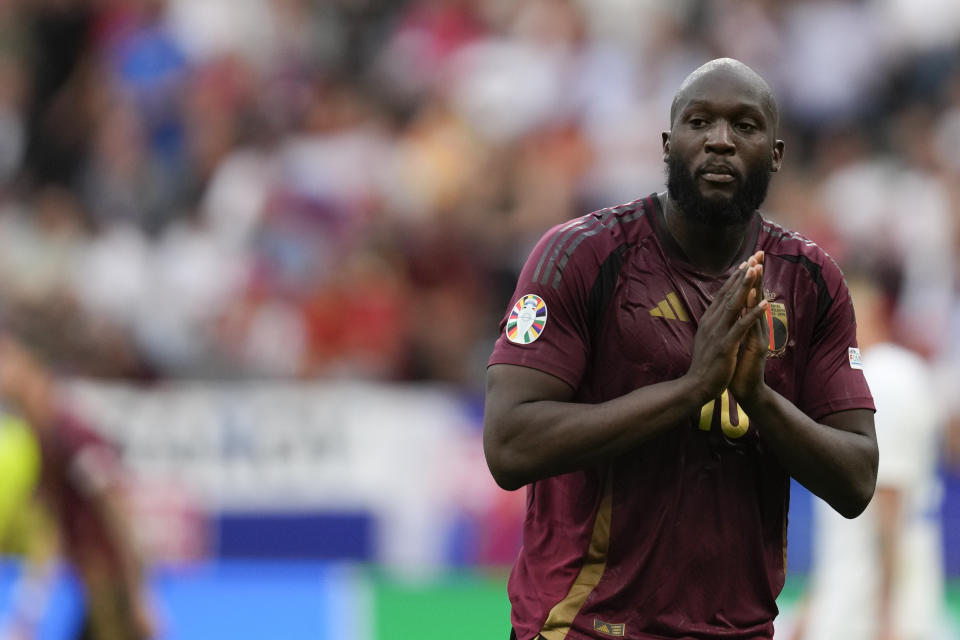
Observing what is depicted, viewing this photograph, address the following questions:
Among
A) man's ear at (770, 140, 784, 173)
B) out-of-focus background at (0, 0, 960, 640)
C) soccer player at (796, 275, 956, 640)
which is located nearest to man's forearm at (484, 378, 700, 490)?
man's ear at (770, 140, 784, 173)

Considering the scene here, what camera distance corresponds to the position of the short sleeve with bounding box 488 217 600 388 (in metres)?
3.84

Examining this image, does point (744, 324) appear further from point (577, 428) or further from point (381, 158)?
point (381, 158)

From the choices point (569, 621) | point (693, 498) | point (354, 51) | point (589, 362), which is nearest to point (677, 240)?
point (589, 362)

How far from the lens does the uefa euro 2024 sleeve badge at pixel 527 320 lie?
3.86 meters

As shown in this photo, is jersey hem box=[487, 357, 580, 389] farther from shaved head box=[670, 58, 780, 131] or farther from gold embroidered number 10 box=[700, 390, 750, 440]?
shaved head box=[670, 58, 780, 131]

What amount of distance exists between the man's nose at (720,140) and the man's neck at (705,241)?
0.22 metres

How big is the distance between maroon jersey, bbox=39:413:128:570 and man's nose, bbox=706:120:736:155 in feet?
15.2

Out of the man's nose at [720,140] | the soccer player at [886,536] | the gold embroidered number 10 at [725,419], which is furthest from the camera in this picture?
the soccer player at [886,536]

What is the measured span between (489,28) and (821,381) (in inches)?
402

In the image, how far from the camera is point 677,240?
13.2ft

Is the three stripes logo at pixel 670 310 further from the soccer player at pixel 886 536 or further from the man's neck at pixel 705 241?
the soccer player at pixel 886 536

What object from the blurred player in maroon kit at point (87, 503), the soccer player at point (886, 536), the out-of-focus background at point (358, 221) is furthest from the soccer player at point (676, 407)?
the out-of-focus background at point (358, 221)

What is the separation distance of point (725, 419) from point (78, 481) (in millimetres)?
4650

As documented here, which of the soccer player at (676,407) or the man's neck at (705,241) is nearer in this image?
the soccer player at (676,407)
